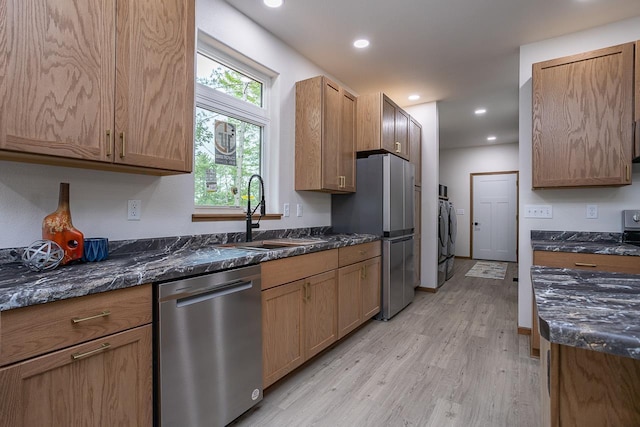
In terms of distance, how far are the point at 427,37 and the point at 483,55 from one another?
29.5 inches

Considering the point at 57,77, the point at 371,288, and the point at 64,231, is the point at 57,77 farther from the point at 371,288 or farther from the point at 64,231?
the point at 371,288

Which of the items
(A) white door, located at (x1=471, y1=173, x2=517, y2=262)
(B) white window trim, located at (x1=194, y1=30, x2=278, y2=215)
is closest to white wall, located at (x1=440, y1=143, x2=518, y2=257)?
(A) white door, located at (x1=471, y1=173, x2=517, y2=262)

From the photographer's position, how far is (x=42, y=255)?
1.28m

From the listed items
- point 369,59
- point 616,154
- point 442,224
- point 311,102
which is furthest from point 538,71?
point 442,224

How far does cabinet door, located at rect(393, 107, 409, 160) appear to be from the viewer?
382 centimetres

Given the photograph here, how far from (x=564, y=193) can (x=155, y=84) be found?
3.27 meters

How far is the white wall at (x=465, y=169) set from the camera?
717 centimetres

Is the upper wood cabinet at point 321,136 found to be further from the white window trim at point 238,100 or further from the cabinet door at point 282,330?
the cabinet door at point 282,330

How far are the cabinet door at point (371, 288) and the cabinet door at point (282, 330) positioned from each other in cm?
100

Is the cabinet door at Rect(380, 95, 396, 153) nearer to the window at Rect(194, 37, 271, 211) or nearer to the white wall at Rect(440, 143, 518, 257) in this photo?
the window at Rect(194, 37, 271, 211)

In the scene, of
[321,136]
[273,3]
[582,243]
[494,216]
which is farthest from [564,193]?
[494,216]

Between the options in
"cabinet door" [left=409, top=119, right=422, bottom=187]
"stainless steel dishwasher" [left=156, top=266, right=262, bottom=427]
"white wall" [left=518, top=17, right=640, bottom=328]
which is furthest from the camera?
"cabinet door" [left=409, top=119, right=422, bottom=187]

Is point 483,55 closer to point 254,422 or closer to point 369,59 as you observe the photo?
point 369,59

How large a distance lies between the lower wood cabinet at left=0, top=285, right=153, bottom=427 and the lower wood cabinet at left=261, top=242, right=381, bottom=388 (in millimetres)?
724
